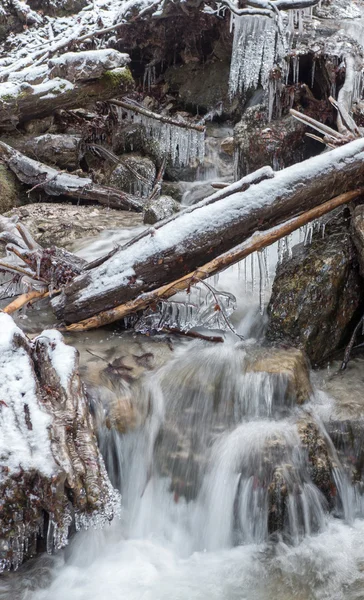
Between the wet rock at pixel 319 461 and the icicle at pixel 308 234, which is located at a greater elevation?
the icicle at pixel 308 234

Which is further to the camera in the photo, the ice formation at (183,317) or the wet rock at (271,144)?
the wet rock at (271,144)

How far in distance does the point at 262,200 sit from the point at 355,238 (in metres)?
0.96

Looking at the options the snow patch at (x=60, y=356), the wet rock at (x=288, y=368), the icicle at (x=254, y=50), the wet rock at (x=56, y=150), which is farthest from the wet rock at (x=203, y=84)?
the snow patch at (x=60, y=356)

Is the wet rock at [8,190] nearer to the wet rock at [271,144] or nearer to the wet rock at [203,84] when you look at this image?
the wet rock at [271,144]

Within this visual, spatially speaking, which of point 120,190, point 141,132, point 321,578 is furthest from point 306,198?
point 141,132

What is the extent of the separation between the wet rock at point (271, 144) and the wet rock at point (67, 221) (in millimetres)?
1955

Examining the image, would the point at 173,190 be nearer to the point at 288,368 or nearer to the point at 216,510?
the point at 288,368

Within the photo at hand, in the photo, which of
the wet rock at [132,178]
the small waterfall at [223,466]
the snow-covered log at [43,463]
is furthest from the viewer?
the wet rock at [132,178]

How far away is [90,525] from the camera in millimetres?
2809

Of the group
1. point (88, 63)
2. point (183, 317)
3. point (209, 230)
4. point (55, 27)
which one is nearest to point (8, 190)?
point (88, 63)

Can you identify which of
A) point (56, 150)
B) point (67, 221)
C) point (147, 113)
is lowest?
point (67, 221)

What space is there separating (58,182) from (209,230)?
4.39 meters

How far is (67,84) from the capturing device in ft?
Answer: 22.2

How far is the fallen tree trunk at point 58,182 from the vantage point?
25.0 ft
